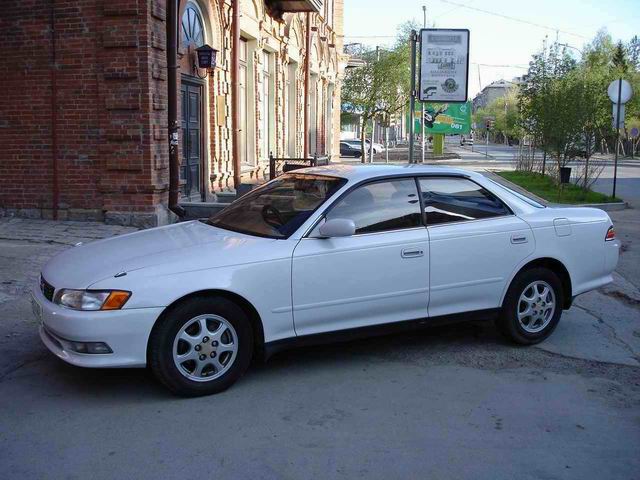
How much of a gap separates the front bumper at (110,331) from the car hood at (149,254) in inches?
9.0

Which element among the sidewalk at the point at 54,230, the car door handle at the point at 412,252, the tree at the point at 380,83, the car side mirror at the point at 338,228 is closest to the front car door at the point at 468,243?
the car door handle at the point at 412,252

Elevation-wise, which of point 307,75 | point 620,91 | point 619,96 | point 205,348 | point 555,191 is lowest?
point 205,348

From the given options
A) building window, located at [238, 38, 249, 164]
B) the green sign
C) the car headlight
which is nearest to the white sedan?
the car headlight

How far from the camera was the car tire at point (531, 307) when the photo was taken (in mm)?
5836

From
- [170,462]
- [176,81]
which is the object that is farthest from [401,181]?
[176,81]

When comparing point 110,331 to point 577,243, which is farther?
point 577,243

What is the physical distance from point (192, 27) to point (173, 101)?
7.60 feet

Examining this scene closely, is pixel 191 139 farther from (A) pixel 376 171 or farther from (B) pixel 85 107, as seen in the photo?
(A) pixel 376 171

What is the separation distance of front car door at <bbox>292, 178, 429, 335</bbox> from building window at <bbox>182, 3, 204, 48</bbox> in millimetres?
7350

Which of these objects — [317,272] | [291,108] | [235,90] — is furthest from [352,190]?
[291,108]

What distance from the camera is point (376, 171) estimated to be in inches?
222

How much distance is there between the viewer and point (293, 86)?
20656 millimetres

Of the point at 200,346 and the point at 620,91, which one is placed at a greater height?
the point at 620,91

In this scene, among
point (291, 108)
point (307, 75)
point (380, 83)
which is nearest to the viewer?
point (291, 108)
